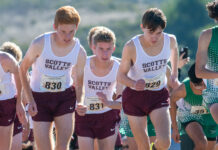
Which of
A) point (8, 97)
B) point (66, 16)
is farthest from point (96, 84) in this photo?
point (66, 16)

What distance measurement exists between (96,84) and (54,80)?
0.88m

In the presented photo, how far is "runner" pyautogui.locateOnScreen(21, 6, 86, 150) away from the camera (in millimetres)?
→ 6914

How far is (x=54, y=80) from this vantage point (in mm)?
7086

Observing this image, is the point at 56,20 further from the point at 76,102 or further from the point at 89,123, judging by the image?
the point at 89,123

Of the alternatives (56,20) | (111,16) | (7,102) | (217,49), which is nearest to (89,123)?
(7,102)

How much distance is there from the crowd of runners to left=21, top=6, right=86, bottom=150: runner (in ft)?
0.04

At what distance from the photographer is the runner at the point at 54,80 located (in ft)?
22.7

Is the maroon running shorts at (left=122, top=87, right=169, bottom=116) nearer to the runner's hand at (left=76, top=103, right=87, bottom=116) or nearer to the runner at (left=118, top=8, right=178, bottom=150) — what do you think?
the runner at (left=118, top=8, right=178, bottom=150)

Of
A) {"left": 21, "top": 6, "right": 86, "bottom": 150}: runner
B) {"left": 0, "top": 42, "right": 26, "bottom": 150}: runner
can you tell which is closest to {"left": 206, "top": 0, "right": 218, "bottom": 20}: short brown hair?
{"left": 21, "top": 6, "right": 86, "bottom": 150}: runner

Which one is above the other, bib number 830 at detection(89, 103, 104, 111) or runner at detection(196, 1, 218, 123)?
runner at detection(196, 1, 218, 123)

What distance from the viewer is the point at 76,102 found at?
24.1 ft

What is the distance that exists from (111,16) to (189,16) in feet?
23.3

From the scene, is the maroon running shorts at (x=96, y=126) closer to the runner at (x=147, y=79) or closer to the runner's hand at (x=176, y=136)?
the runner at (x=147, y=79)

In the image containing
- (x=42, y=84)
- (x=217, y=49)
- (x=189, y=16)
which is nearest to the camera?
(x=217, y=49)
